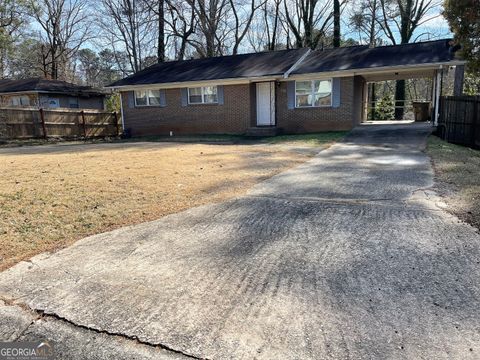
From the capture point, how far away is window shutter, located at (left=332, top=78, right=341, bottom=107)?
53.6 ft

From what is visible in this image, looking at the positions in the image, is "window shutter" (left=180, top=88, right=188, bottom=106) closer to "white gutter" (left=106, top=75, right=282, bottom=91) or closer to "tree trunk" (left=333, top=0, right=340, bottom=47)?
"white gutter" (left=106, top=75, right=282, bottom=91)

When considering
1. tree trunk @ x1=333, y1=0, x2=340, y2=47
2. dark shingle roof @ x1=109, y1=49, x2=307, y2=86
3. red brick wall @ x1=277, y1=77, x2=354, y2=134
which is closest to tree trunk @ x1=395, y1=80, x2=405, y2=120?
tree trunk @ x1=333, y1=0, x2=340, y2=47

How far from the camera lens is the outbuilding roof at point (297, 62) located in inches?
626

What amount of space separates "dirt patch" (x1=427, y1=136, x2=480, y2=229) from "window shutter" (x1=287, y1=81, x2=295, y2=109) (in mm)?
7815

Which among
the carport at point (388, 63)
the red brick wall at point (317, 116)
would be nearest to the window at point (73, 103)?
the red brick wall at point (317, 116)

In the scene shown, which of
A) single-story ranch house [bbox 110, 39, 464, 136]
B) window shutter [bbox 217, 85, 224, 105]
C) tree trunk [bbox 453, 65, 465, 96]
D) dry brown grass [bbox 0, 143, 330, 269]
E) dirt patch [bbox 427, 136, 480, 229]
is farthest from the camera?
window shutter [bbox 217, 85, 224, 105]

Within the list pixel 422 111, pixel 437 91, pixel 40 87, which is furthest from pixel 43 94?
pixel 422 111

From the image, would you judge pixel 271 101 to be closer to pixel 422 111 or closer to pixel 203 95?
pixel 203 95

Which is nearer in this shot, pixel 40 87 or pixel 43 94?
pixel 40 87

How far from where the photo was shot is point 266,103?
18266 mm

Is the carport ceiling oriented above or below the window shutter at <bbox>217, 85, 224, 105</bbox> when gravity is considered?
above

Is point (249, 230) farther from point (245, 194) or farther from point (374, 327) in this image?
point (374, 327)

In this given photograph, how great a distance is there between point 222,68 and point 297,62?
13.7 feet

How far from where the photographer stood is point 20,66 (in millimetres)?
39781
